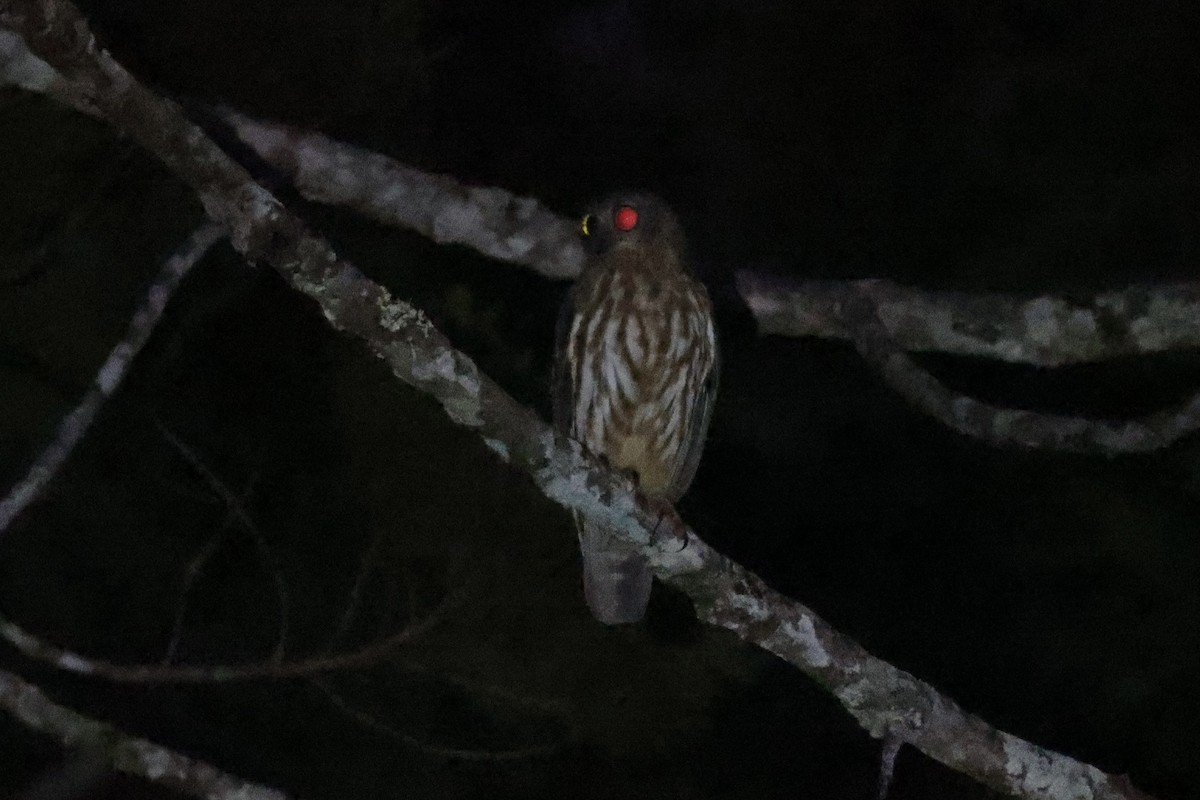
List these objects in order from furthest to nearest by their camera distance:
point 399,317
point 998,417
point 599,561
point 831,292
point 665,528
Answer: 1. point 831,292
2. point 998,417
3. point 599,561
4. point 665,528
5. point 399,317

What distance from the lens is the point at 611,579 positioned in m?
2.34

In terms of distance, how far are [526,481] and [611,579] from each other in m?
0.27

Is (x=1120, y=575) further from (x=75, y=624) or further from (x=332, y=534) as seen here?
(x=75, y=624)

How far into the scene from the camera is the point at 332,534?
7.99ft

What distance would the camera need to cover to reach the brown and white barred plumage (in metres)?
2.23

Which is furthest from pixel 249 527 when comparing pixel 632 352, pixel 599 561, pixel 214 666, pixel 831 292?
pixel 831 292

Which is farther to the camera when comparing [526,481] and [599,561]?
[526,481]

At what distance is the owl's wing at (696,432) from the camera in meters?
2.32

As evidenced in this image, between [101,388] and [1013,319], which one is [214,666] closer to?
[101,388]

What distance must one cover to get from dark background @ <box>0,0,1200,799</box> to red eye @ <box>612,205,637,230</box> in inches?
Answer: 8.6

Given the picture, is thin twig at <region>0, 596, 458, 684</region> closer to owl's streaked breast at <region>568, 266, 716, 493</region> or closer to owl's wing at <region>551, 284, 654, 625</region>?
owl's wing at <region>551, 284, 654, 625</region>

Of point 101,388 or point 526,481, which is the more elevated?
point 526,481

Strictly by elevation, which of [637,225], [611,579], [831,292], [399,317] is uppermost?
[831,292]

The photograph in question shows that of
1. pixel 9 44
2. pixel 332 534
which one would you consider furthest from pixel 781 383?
pixel 9 44
